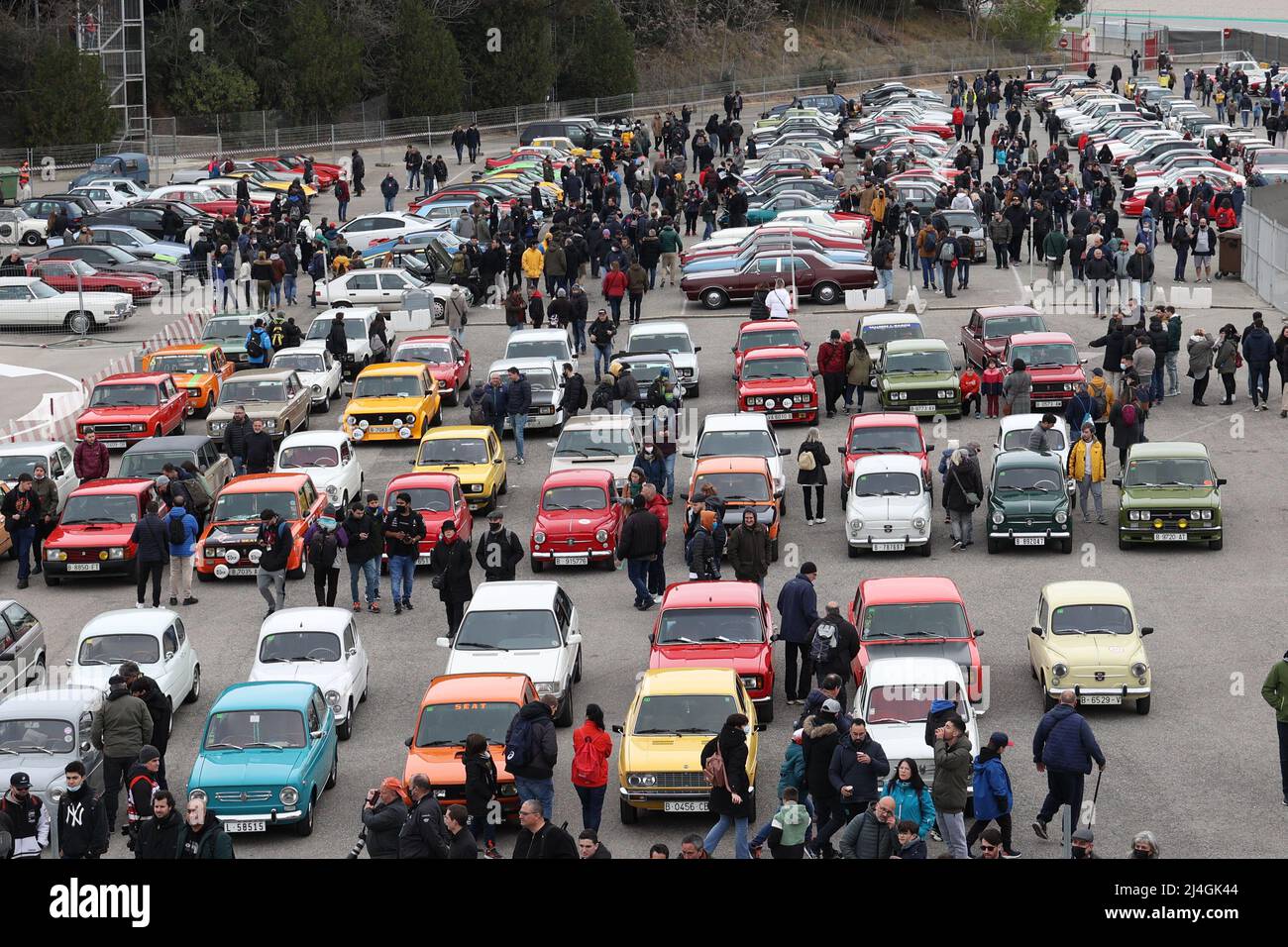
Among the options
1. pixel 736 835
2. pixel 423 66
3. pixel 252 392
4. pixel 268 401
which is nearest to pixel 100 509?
pixel 268 401

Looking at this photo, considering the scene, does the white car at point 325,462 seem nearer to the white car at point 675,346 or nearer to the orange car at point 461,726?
the white car at point 675,346

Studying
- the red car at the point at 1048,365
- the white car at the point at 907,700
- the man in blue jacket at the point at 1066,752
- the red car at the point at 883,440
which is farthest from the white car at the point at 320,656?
the red car at the point at 1048,365

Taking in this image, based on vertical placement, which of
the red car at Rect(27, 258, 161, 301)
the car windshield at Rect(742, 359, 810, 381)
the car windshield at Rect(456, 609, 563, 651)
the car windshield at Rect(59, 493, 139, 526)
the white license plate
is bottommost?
the white license plate

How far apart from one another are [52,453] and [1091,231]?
22.6 m

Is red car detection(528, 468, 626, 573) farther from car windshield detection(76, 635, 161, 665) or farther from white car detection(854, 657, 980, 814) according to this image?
white car detection(854, 657, 980, 814)

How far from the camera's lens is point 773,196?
51.3 meters

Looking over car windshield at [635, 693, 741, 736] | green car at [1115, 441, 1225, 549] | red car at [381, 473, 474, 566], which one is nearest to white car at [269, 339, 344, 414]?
red car at [381, 473, 474, 566]

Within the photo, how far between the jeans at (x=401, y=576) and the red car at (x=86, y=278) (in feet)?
72.4

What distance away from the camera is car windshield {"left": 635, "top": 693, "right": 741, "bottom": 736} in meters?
16.9

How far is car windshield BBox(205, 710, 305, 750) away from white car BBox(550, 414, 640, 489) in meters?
11.1

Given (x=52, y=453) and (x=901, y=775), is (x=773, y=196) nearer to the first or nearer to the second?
(x=52, y=453)

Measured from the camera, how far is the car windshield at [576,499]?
25656mm

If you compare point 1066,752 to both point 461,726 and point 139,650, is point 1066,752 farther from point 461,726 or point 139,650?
point 139,650
